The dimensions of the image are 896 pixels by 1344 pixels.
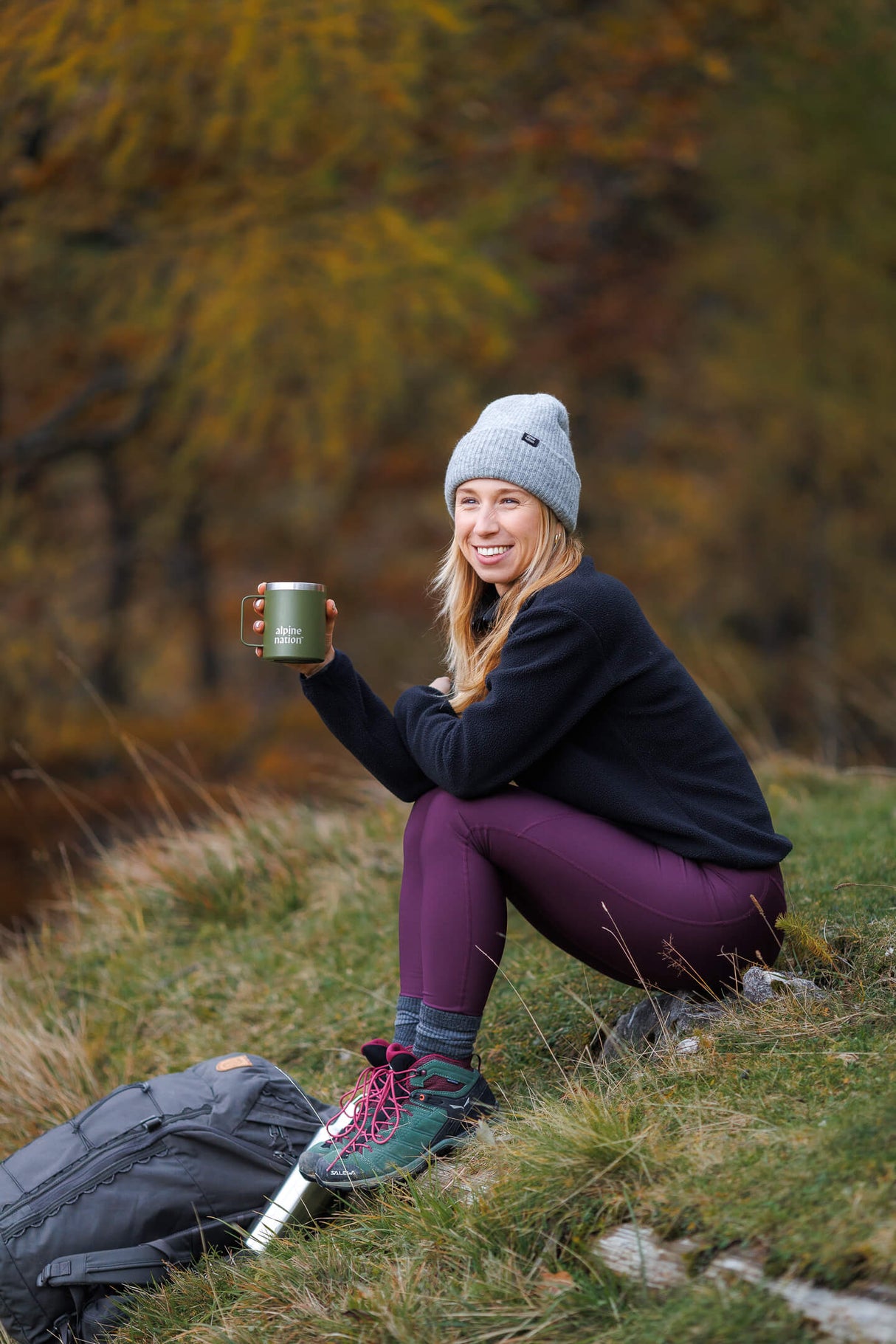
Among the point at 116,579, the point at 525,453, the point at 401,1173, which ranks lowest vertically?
the point at 116,579

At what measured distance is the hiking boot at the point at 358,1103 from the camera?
8.67ft

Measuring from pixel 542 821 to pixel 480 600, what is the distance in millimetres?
678

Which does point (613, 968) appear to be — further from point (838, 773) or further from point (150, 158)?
point (150, 158)

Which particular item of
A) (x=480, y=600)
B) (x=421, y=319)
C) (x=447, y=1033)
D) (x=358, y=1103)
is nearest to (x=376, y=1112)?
(x=358, y=1103)

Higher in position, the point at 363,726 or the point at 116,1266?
the point at 363,726

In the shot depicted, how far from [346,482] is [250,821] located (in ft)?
22.4

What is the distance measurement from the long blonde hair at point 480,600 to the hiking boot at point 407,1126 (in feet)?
2.53

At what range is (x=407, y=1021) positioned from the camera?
278 centimetres


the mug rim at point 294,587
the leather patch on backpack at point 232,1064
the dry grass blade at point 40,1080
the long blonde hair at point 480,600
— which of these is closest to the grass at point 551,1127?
the dry grass blade at point 40,1080

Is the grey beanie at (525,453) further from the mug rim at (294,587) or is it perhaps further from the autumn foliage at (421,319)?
the autumn foliage at (421,319)

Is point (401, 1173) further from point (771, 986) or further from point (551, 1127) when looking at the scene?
point (771, 986)

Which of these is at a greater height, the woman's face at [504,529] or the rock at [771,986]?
the woman's face at [504,529]

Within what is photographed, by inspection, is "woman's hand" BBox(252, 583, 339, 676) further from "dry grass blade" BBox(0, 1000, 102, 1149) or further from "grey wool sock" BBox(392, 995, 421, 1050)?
"dry grass blade" BBox(0, 1000, 102, 1149)

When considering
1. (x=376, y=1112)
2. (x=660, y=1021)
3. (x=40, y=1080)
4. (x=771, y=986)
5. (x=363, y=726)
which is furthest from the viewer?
(x=40, y=1080)
